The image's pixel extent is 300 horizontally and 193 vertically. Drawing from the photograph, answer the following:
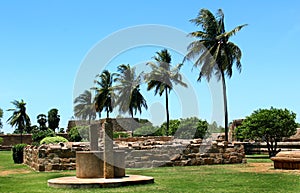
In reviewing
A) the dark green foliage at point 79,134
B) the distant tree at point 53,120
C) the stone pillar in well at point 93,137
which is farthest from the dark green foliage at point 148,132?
the distant tree at point 53,120

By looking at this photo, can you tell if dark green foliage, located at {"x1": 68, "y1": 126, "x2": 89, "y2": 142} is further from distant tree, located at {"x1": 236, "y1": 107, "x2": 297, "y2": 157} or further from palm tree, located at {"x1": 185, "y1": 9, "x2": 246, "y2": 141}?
distant tree, located at {"x1": 236, "y1": 107, "x2": 297, "y2": 157}

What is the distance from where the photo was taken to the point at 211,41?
3456cm

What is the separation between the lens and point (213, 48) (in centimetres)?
3434

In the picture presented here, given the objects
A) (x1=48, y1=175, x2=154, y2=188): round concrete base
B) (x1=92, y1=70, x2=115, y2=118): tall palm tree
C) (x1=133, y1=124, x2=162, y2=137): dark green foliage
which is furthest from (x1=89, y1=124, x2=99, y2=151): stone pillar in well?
(x1=92, y1=70, x2=115, y2=118): tall palm tree

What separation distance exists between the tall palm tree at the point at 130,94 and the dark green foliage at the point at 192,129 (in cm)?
927

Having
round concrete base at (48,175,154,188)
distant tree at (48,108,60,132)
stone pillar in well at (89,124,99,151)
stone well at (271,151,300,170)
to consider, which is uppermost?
distant tree at (48,108,60,132)

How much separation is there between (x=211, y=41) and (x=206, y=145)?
51.5 ft

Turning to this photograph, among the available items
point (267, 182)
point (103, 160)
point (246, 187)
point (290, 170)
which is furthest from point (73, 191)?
point (290, 170)

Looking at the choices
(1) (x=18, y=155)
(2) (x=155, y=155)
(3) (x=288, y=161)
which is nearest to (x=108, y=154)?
(3) (x=288, y=161)

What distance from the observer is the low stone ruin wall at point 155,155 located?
18625 mm

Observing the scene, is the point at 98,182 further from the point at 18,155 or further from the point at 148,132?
the point at 148,132

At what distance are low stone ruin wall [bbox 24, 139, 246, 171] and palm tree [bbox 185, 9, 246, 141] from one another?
13.1 meters

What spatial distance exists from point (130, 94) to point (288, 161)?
34210mm

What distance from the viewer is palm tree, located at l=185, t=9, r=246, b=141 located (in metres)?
33.7
